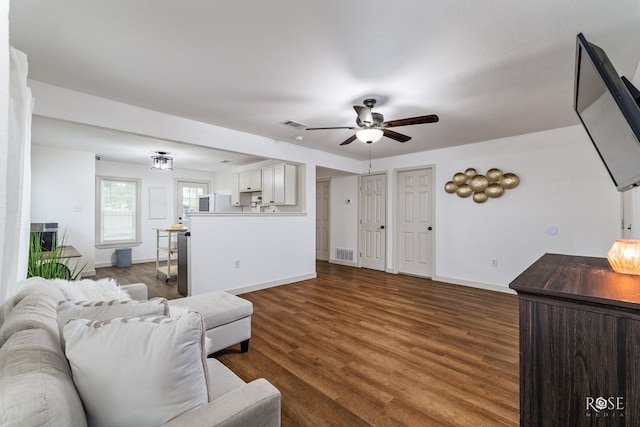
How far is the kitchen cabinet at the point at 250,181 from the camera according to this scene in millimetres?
5555

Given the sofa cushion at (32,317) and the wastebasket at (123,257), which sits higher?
the sofa cushion at (32,317)

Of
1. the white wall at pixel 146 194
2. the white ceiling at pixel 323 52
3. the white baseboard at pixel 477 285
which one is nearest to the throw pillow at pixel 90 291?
the white ceiling at pixel 323 52

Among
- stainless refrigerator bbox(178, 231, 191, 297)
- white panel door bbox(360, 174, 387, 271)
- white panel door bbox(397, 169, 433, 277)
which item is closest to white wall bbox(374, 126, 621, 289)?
white panel door bbox(397, 169, 433, 277)

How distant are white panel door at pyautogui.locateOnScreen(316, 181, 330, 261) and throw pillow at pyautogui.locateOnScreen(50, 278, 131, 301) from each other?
5.27 meters

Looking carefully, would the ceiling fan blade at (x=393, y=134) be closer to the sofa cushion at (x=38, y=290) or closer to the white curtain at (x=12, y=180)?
the white curtain at (x=12, y=180)

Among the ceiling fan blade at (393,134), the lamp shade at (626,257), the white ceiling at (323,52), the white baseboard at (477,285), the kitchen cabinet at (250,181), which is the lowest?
the white baseboard at (477,285)

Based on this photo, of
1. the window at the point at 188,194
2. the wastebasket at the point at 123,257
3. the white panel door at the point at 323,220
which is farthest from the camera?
the window at the point at 188,194

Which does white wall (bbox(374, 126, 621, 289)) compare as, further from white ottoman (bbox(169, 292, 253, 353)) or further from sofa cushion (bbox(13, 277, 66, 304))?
sofa cushion (bbox(13, 277, 66, 304))

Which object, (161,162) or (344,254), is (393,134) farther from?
(161,162)

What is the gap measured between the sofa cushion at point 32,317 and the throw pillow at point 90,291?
0.19m

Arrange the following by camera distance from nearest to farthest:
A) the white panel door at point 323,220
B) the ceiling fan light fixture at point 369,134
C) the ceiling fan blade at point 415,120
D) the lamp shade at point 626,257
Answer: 1. the lamp shade at point 626,257
2. the ceiling fan blade at point 415,120
3. the ceiling fan light fixture at point 369,134
4. the white panel door at point 323,220

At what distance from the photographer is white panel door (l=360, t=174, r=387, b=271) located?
5.65 meters

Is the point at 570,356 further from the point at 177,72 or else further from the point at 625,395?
the point at 177,72

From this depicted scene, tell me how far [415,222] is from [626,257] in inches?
154
